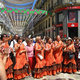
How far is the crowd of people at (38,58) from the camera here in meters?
3.93

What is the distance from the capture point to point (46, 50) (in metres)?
4.39

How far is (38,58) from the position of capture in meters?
4.19

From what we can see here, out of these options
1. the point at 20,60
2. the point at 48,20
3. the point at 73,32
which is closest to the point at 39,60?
the point at 20,60

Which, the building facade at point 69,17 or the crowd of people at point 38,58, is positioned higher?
the building facade at point 69,17

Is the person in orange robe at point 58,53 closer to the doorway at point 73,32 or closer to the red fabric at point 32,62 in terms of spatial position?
the red fabric at point 32,62

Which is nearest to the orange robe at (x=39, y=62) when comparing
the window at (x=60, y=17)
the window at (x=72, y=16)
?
the window at (x=72, y=16)

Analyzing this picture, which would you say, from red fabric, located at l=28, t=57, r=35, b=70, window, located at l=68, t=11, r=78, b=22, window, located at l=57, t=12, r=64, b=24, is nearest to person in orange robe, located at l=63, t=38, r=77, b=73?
red fabric, located at l=28, t=57, r=35, b=70

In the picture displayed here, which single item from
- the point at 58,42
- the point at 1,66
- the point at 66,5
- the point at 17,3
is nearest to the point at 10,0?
the point at 17,3

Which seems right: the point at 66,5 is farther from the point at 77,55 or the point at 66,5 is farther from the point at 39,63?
the point at 39,63

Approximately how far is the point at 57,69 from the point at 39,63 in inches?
38.2

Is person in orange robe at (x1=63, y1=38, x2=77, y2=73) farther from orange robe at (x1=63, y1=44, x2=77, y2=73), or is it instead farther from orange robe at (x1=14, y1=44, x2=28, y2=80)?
orange robe at (x1=14, y1=44, x2=28, y2=80)

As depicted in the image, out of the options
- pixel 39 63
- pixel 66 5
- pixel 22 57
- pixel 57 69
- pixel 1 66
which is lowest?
pixel 57 69

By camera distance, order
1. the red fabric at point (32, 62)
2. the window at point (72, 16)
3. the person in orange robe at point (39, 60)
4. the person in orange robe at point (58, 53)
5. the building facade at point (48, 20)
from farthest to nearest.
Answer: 1. the building facade at point (48, 20)
2. the window at point (72, 16)
3. the person in orange robe at point (58, 53)
4. the red fabric at point (32, 62)
5. the person in orange robe at point (39, 60)

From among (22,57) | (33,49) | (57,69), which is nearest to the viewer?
(22,57)
